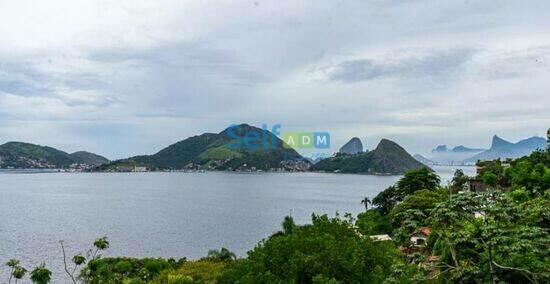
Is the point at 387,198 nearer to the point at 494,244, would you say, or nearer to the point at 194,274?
the point at 194,274

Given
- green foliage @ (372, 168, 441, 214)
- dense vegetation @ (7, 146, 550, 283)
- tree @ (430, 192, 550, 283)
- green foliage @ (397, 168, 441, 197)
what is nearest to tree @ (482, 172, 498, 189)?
green foliage @ (372, 168, 441, 214)

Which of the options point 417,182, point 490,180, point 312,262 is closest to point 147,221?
point 417,182

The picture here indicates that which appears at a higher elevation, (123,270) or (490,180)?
(490,180)

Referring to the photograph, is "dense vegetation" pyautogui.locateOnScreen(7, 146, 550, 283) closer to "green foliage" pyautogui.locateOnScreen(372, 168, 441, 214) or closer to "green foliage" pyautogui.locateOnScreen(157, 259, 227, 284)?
"green foliage" pyautogui.locateOnScreen(157, 259, 227, 284)

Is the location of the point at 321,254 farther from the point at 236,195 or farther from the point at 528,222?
the point at 236,195

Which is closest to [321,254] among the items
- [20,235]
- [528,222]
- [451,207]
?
[451,207]

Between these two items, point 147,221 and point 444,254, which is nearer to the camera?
point 444,254

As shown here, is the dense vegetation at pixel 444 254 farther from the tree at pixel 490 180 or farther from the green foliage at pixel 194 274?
the tree at pixel 490 180

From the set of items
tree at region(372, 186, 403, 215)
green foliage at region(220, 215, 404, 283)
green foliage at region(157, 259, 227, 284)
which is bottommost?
green foliage at region(157, 259, 227, 284)

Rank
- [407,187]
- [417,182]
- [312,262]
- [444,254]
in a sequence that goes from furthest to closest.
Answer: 1. [407,187]
2. [417,182]
3. [444,254]
4. [312,262]
